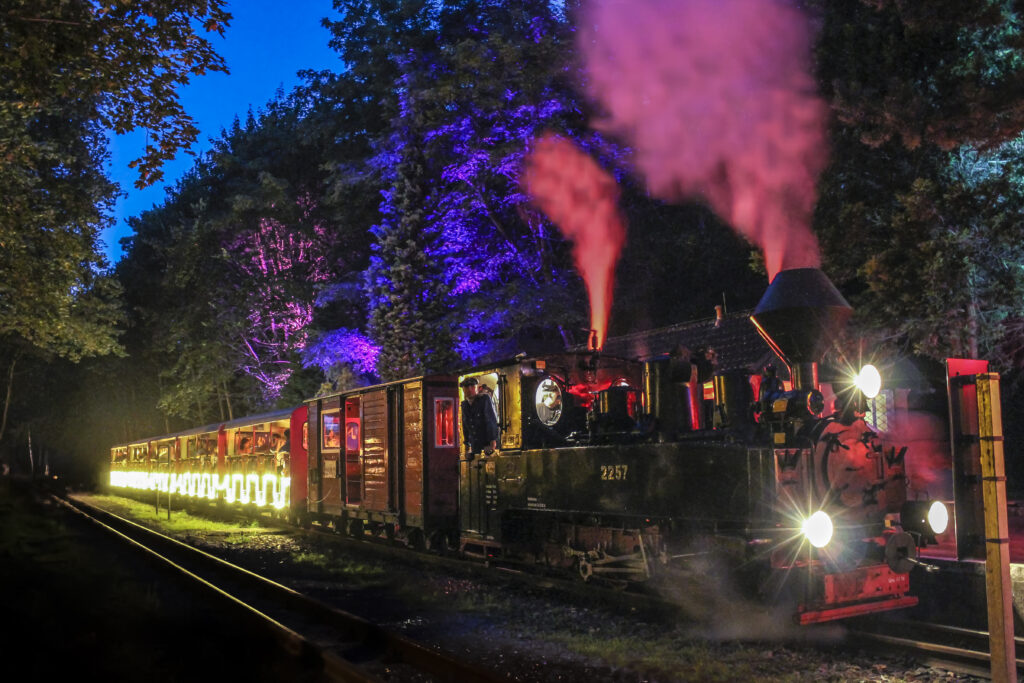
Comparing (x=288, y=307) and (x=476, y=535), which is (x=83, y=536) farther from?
(x=288, y=307)

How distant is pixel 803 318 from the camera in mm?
7527

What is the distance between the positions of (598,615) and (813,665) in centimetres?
248

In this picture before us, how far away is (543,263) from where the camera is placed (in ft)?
80.4

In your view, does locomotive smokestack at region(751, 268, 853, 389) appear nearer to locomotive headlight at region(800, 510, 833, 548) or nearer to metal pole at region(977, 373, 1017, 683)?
locomotive headlight at region(800, 510, 833, 548)

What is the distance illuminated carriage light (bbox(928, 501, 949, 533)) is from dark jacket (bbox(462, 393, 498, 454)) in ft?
17.7

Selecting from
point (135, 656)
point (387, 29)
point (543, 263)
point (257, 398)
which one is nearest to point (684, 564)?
point (135, 656)

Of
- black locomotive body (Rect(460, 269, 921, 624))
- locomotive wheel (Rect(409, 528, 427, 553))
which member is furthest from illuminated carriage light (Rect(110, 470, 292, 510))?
black locomotive body (Rect(460, 269, 921, 624))

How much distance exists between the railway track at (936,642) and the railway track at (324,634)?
349 centimetres

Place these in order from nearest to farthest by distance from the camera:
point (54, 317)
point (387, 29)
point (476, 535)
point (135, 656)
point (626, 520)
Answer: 1. point (135, 656)
2. point (626, 520)
3. point (476, 535)
4. point (54, 317)
5. point (387, 29)

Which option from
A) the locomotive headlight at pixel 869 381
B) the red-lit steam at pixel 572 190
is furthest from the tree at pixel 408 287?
the locomotive headlight at pixel 869 381

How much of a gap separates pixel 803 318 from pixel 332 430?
11885 millimetres

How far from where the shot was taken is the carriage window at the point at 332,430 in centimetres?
1686

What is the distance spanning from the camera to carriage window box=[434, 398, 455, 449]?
1318 centimetres

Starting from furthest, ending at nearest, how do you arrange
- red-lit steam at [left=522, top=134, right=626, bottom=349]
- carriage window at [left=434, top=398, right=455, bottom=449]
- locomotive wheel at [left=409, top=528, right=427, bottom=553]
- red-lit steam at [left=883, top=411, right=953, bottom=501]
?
red-lit steam at [left=522, top=134, right=626, bottom=349] → red-lit steam at [left=883, top=411, right=953, bottom=501] → locomotive wheel at [left=409, top=528, right=427, bottom=553] → carriage window at [left=434, top=398, right=455, bottom=449]
